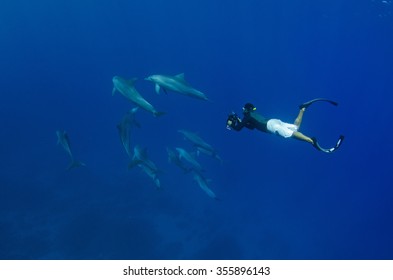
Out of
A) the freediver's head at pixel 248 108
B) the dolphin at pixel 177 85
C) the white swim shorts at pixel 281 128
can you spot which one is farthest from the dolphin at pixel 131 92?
the white swim shorts at pixel 281 128

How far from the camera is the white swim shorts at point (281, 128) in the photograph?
272 inches

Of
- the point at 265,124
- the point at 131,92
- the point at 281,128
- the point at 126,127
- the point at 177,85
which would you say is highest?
the point at 177,85

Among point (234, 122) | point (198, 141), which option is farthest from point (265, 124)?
point (198, 141)

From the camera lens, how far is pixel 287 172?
35531 millimetres

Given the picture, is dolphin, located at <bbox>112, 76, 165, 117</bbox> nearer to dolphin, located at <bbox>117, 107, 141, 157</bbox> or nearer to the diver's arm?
dolphin, located at <bbox>117, 107, 141, 157</bbox>

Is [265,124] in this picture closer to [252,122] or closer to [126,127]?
[252,122]

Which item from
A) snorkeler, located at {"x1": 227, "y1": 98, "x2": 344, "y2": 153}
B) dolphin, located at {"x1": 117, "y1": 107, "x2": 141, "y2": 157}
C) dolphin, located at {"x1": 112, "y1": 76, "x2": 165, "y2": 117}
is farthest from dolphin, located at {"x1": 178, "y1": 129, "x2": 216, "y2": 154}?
snorkeler, located at {"x1": 227, "y1": 98, "x2": 344, "y2": 153}

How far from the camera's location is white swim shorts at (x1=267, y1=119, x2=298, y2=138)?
22.7ft

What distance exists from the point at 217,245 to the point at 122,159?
1010 cm

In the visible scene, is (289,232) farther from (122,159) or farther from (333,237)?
(122,159)

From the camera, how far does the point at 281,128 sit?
6930 millimetres

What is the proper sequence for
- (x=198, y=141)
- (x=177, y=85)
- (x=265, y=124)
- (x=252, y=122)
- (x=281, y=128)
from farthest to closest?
(x=198, y=141), (x=177, y=85), (x=252, y=122), (x=265, y=124), (x=281, y=128)

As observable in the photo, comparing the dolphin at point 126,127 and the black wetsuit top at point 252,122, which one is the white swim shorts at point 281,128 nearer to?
the black wetsuit top at point 252,122
